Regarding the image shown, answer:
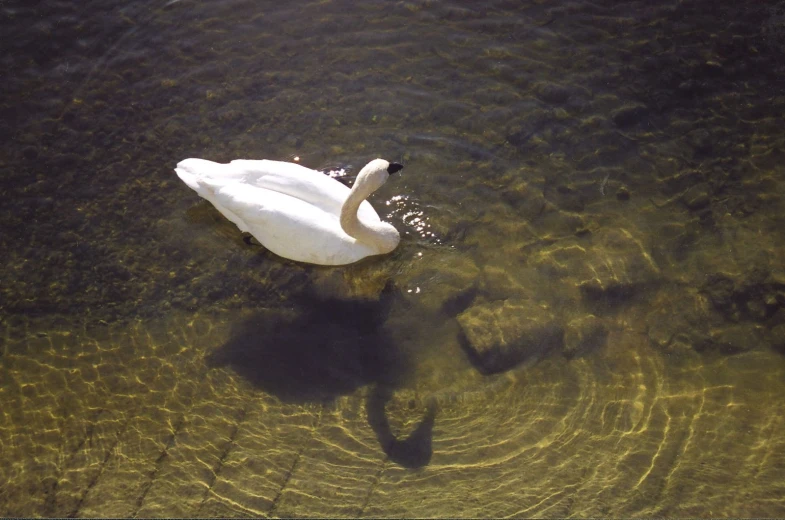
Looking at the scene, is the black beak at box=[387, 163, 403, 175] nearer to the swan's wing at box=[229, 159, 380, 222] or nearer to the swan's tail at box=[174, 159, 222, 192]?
the swan's wing at box=[229, 159, 380, 222]

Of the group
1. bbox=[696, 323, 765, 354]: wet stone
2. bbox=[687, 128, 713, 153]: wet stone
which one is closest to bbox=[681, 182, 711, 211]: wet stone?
bbox=[687, 128, 713, 153]: wet stone

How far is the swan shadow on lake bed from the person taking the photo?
17.8ft

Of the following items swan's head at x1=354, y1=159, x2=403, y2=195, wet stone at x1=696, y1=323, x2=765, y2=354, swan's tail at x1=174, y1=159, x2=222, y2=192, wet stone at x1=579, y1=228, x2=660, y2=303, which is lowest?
wet stone at x1=696, y1=323, x2=765, y2=354

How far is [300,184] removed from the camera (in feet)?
19.2

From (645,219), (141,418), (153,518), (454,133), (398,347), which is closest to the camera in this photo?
(153,518)

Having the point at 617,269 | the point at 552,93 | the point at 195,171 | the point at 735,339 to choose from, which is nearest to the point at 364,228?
the point at 195,171

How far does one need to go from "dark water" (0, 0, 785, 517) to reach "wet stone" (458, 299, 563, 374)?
0.02 meters

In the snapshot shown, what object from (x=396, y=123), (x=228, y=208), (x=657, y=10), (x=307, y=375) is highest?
(x=657, y=10)

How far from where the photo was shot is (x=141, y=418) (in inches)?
211

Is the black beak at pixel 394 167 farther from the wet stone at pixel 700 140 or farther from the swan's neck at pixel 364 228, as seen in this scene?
the wet stone at pixel 700 140

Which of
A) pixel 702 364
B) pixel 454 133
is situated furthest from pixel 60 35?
pixel 702 364

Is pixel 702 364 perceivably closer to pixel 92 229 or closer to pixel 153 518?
pixel 153 518

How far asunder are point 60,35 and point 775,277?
27.4 feet

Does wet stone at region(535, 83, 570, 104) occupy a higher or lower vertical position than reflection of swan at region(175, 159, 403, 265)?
higher
